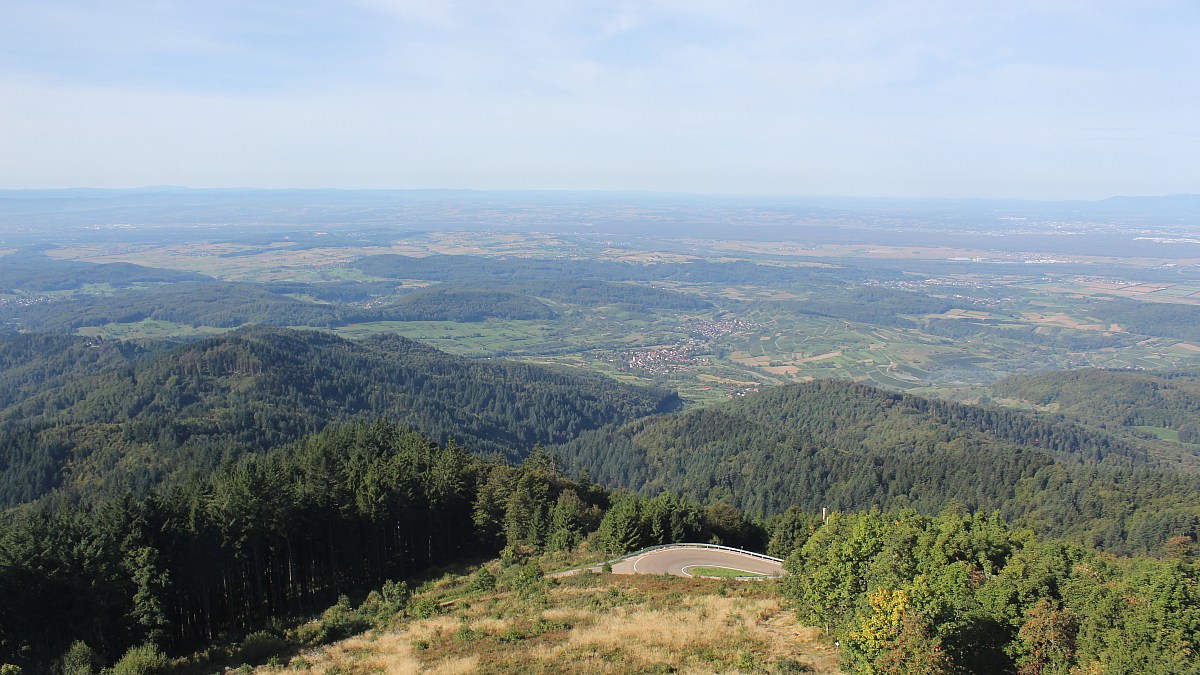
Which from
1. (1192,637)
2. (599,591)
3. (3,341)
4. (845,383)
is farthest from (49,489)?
(845,383)

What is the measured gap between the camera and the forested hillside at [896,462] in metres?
86.8

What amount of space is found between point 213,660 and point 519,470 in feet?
107

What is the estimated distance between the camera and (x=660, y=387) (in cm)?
19038

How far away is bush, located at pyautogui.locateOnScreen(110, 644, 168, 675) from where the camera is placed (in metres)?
27.1

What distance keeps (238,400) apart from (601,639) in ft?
365

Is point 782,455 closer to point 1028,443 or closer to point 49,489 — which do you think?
point 1028,443

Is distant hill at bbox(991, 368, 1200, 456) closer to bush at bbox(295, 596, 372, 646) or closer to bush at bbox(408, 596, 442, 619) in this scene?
bush at bbox(408, 596, 442, 619)

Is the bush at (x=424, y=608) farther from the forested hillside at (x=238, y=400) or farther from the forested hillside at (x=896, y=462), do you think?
the forested hillside at (x=896, y=462)

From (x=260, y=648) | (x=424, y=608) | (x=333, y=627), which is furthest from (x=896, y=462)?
(x=260, y=648)

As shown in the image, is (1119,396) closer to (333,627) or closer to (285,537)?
(285,537)

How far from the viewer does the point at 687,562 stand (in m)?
46.4

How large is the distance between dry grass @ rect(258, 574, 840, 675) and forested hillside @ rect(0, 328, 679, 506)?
4876 centimetres

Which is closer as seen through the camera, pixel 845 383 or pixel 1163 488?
pixel 1163 488

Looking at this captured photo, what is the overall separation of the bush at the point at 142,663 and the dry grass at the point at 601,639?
404 cm
